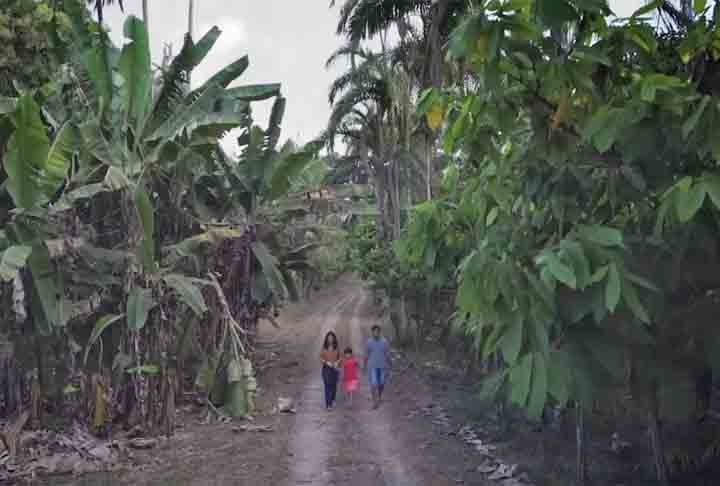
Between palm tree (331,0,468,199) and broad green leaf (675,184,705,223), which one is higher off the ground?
palm tree (331,0,468,199)

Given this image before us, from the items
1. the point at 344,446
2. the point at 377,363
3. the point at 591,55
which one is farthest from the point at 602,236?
the point at 377,363

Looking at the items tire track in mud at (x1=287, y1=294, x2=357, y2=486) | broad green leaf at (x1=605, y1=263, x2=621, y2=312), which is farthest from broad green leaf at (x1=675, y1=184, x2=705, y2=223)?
tire track in mud at (x1=287, y1=294, x2=357, y2=486)

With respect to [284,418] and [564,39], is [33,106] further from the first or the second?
[284,418]

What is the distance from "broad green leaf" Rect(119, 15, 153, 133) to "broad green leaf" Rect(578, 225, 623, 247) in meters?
7.79

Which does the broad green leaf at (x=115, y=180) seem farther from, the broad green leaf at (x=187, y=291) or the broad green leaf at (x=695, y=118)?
the broad green leaf at (x=695, y=118)

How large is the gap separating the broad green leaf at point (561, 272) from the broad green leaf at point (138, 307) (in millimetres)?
7490

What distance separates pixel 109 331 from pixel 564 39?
28.3ft

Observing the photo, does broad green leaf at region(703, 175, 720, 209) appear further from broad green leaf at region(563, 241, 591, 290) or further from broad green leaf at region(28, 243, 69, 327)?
broad green leaf at region(28, 243, 69, 327)

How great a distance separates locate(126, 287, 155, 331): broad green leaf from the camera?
33.2 ft

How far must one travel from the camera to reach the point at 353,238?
2783 cm

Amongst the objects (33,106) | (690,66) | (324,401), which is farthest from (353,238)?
(690,66)

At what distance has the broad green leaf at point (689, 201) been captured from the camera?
3.61 m

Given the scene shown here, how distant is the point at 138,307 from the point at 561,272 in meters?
7.76

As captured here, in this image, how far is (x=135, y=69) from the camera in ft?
33.8
